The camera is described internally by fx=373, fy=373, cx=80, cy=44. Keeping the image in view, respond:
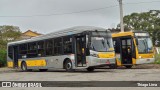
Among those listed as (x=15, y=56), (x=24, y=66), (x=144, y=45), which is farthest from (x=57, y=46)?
(x=15, y=56)

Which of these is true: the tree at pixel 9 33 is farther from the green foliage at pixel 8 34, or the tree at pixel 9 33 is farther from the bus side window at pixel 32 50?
the bus side window at pixel 32 50

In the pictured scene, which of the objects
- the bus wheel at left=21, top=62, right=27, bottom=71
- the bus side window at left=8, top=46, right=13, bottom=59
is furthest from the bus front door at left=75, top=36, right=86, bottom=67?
the bus side window at left=8, top=46, right=13, bottom=59

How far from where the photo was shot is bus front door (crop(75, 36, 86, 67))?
2461cm

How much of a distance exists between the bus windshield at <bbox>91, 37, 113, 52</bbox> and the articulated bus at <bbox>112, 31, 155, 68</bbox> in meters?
4.07

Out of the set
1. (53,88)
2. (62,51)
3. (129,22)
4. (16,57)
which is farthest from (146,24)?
(53,88)

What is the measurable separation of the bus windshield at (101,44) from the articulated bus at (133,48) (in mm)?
4070

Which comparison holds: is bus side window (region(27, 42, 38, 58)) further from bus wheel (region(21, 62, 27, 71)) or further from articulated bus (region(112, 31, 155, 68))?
articulated bus (region(112, 31, 155, 68))

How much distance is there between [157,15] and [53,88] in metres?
88.3

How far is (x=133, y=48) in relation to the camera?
28.3m

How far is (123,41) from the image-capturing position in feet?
97.0

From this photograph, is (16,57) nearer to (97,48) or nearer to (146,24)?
(97,48)

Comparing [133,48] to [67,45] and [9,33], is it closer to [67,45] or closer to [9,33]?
[67,45]

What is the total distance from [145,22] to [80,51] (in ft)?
238

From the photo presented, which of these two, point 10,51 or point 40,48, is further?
point 10,51
